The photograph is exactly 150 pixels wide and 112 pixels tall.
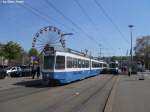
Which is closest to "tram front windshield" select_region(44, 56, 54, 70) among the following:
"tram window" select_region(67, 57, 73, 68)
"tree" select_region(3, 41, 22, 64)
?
"tram window" select_region(67, 57, 73, 68)

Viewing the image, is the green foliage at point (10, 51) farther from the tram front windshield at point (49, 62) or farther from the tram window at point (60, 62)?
the tram window at point (60, 62)

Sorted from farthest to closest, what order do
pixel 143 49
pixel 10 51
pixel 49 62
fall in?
1. pixel 143 49
2. pixel 10 51
3. pixel 49 62

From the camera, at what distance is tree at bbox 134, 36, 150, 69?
129m

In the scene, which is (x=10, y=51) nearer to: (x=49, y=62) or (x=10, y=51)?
(x=10, y=51)

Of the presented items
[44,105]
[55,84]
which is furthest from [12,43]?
[44,105]

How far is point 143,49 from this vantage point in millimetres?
130250

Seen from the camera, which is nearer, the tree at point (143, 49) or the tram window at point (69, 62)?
the tram window at point (69, 62)

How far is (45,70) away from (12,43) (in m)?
58.2

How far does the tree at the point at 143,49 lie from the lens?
12900 cm

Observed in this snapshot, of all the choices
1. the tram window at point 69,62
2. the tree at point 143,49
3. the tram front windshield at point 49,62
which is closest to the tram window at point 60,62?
the tram front windshield at point 49,62

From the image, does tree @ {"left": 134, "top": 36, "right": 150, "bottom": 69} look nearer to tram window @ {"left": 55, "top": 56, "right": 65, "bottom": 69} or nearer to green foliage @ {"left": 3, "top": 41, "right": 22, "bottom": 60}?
green foliage @ {"left": 3, "top": 41, "right": 22, "bottom": 60}

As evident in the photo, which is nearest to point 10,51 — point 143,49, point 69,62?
point 69,62

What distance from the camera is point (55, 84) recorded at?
3144 cm

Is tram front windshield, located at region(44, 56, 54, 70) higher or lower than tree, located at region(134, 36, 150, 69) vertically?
lower
